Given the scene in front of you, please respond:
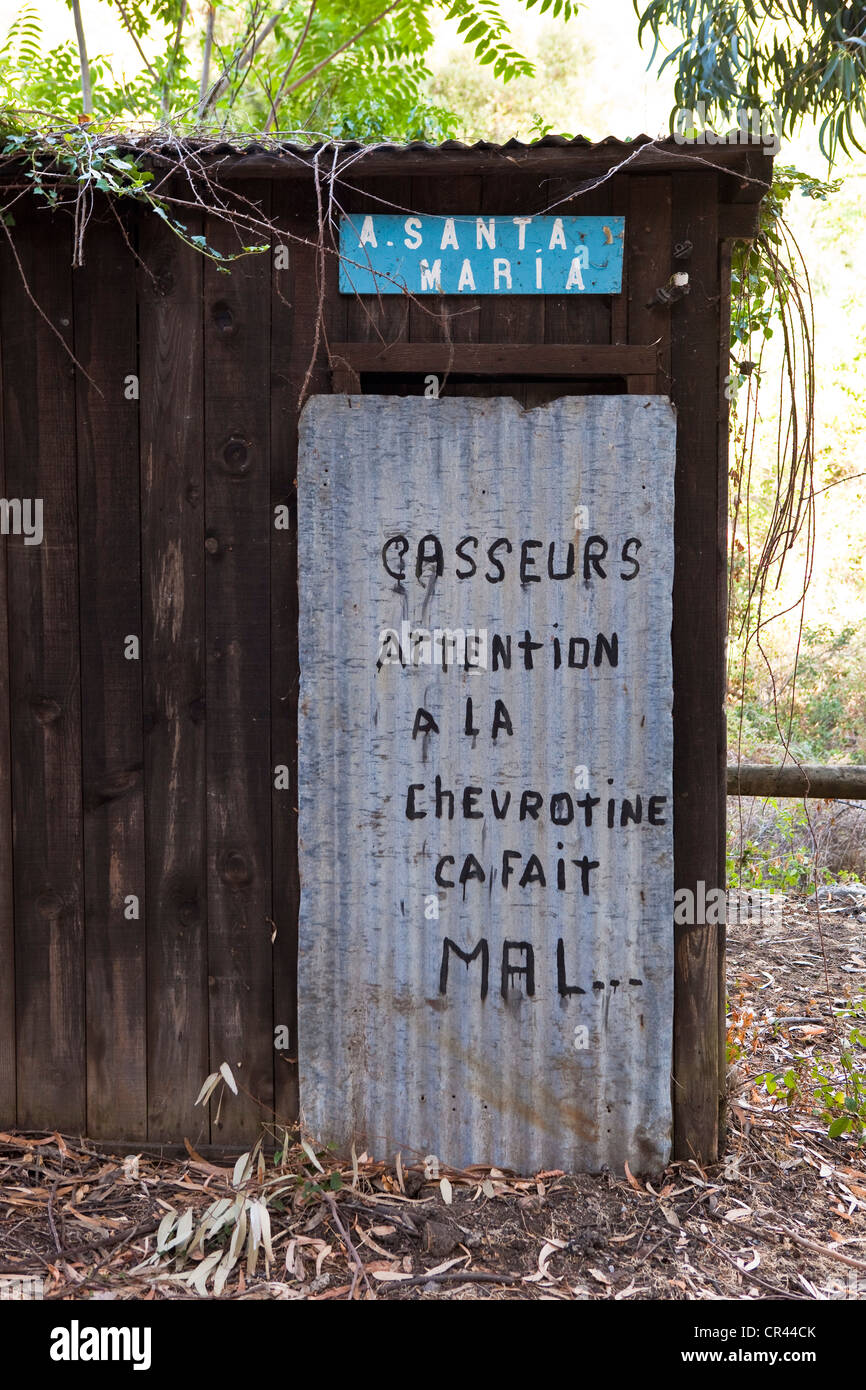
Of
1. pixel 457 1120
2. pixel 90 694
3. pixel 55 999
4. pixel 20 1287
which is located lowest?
pixel 20 1287

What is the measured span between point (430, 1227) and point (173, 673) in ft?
6.36

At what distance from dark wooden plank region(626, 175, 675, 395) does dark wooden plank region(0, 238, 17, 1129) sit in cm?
213

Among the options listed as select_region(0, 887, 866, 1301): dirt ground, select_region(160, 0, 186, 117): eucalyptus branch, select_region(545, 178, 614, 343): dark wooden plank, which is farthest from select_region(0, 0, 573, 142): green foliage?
select_region(0, 887, 866, 1301): dirt ground

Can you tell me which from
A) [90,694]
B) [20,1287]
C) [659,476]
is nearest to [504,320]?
[659,476]

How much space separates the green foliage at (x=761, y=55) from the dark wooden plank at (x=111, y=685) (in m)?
3.58

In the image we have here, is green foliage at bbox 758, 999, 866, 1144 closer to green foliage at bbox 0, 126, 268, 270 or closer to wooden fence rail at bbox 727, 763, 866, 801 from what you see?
wooden fence rail at bbox 727, 763, 866, 801

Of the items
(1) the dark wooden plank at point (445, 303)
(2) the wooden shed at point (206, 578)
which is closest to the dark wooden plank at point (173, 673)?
(2) the wooden shed at point (206, 578)

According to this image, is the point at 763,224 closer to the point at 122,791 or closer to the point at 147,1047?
the point at 122,791

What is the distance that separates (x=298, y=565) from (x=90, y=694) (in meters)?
0.85

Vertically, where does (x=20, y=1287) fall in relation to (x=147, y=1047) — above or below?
below

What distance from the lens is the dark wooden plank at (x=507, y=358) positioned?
333cm

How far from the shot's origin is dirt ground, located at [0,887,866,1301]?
9.69ft

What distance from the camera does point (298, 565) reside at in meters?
3.40

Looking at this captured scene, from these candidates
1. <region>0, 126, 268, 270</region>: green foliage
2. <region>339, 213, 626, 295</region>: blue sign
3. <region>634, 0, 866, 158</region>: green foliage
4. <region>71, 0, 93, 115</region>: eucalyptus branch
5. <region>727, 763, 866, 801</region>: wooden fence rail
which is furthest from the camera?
<region>71, 0, 93, 115</region>: eucalyptus branch
